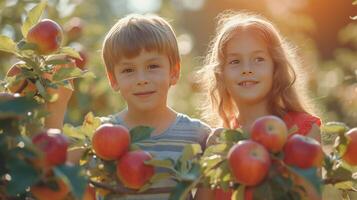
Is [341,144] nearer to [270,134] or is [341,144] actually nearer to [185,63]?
[270,134]

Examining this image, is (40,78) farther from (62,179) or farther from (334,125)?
(334,125)

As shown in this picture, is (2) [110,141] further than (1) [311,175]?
Yes

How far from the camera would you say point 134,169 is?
4.71ft

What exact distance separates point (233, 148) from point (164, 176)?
0.17 metres

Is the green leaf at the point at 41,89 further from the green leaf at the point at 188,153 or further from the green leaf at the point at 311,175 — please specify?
the green leaf at the point at 311,175

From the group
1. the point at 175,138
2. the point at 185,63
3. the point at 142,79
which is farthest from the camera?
the point at 185,63

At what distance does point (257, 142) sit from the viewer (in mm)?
1372

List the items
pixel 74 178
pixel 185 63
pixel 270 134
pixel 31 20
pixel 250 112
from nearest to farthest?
pixel 74 178 < pixel 270 134 < pixel 31 20 < pixel 250 112 < pixel 185 63

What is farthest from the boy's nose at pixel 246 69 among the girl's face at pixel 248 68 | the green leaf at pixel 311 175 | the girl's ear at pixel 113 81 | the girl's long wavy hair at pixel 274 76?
the green leaf at pixel 311 175

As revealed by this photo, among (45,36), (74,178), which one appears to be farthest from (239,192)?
(45,36)

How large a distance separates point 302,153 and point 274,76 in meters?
0.89

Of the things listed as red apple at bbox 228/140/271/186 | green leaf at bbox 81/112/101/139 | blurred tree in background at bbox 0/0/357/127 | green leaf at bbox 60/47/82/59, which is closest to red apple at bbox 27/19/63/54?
green leaf at bbox 60/47/82/59

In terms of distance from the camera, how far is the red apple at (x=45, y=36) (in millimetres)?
1619

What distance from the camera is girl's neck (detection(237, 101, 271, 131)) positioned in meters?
2.19
